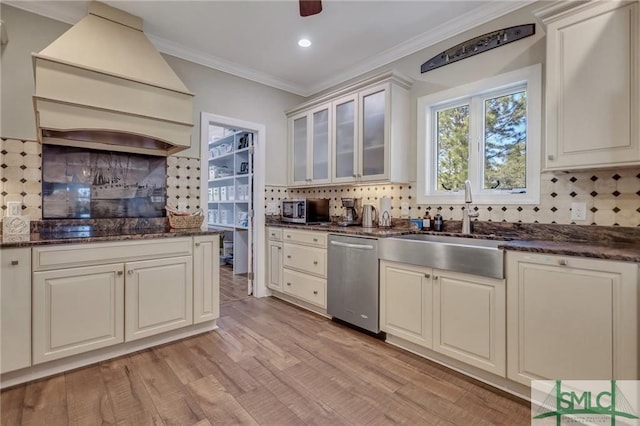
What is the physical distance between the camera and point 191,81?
327cm

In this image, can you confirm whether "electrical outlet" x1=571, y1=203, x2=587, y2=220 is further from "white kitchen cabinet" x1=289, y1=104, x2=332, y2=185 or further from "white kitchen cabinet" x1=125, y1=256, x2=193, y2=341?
"white kitchen cabinet" x1=125, y1=256, x2=193, y2=341

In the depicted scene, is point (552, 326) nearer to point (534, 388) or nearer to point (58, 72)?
point (534, 388)

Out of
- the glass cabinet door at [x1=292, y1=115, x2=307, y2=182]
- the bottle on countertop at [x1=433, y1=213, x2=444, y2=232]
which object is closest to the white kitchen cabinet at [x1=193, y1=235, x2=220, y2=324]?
the glass cabinet door at [x1=292, y1=115, x2=307, y2=182]

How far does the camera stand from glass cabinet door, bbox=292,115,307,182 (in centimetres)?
390

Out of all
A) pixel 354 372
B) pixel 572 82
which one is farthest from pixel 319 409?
pixel 572 82

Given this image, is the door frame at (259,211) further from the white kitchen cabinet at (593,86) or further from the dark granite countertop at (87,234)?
the white kitchen cabinet at (593,86)

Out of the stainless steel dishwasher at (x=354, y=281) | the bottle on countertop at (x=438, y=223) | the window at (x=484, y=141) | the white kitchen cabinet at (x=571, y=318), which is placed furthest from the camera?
the bottle on countertop at (x=438, y=223)

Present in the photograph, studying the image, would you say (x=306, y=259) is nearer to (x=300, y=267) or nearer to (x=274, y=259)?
(x=300, y=267)

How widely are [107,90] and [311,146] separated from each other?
212 centimetres

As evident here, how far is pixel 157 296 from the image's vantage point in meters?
2.46

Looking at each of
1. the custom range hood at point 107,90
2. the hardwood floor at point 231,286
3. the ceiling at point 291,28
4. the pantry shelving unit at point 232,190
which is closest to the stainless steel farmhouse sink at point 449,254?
the ceiling at point 291,28

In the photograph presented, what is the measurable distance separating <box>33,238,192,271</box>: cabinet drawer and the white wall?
1.07m

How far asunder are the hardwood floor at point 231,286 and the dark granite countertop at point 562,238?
6.42ft

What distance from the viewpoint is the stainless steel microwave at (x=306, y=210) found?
3.59 meters
